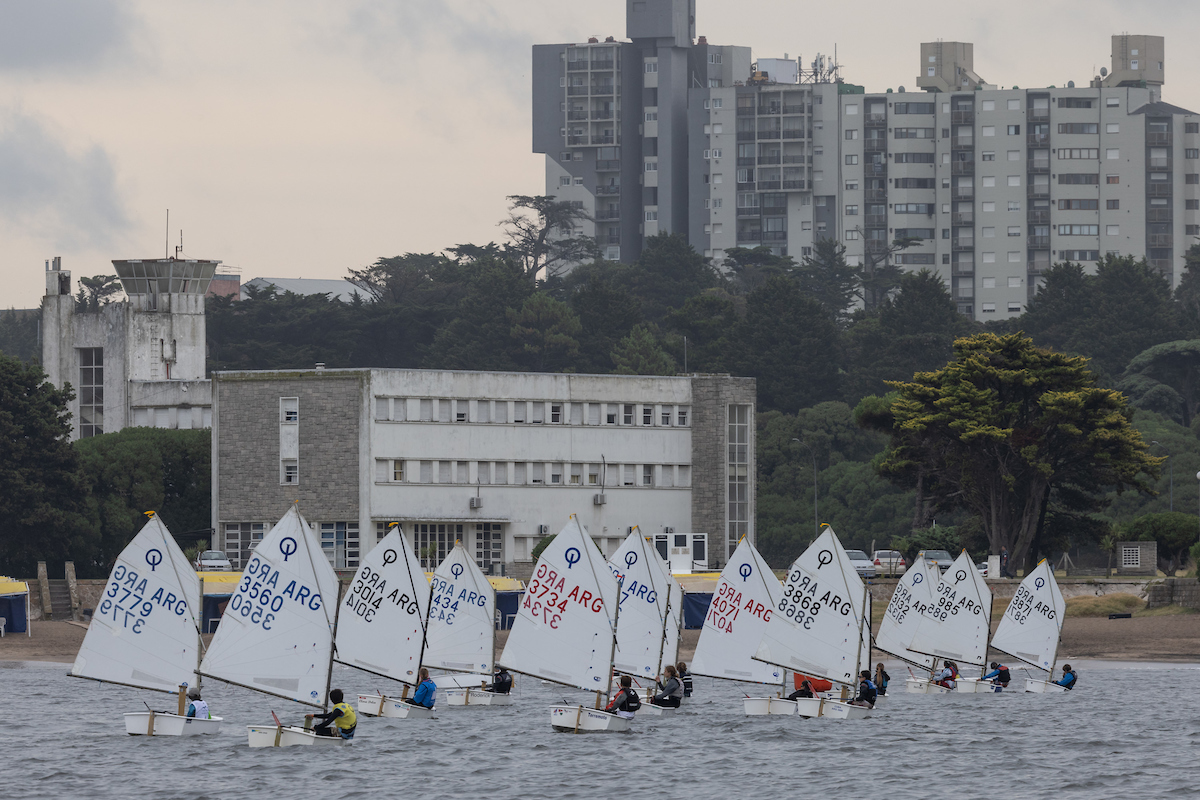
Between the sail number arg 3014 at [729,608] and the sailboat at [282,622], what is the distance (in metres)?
15.2

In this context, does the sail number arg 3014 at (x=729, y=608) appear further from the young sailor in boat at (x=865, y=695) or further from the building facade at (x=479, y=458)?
the building facade at (x=479, y=458)

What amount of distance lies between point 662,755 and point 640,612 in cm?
765

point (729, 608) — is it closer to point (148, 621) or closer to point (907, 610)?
point (907, 610)

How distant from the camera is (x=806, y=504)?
139250mm

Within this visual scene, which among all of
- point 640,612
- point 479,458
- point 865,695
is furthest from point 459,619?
point 479,458

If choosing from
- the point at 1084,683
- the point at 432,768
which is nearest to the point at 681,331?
the point at 1084,683

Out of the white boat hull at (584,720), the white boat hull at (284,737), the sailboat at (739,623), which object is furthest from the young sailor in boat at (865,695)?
the white boat hull at (284,737)

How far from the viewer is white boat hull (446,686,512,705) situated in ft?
189

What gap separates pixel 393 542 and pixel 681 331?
113053 mm

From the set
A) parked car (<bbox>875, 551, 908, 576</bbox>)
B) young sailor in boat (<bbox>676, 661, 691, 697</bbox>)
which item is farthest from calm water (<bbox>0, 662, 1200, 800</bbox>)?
parked car (<bbox>875, 551, 908, 576</bbox>)

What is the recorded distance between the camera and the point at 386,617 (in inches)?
2063

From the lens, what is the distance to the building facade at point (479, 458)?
108m

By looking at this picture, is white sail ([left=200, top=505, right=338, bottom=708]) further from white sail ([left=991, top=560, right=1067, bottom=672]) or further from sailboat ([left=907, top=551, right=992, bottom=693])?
white sail ([left=991, top=560, right=1067, bottom=672])

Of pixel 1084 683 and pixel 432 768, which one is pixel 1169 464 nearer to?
pixel 1084 683
